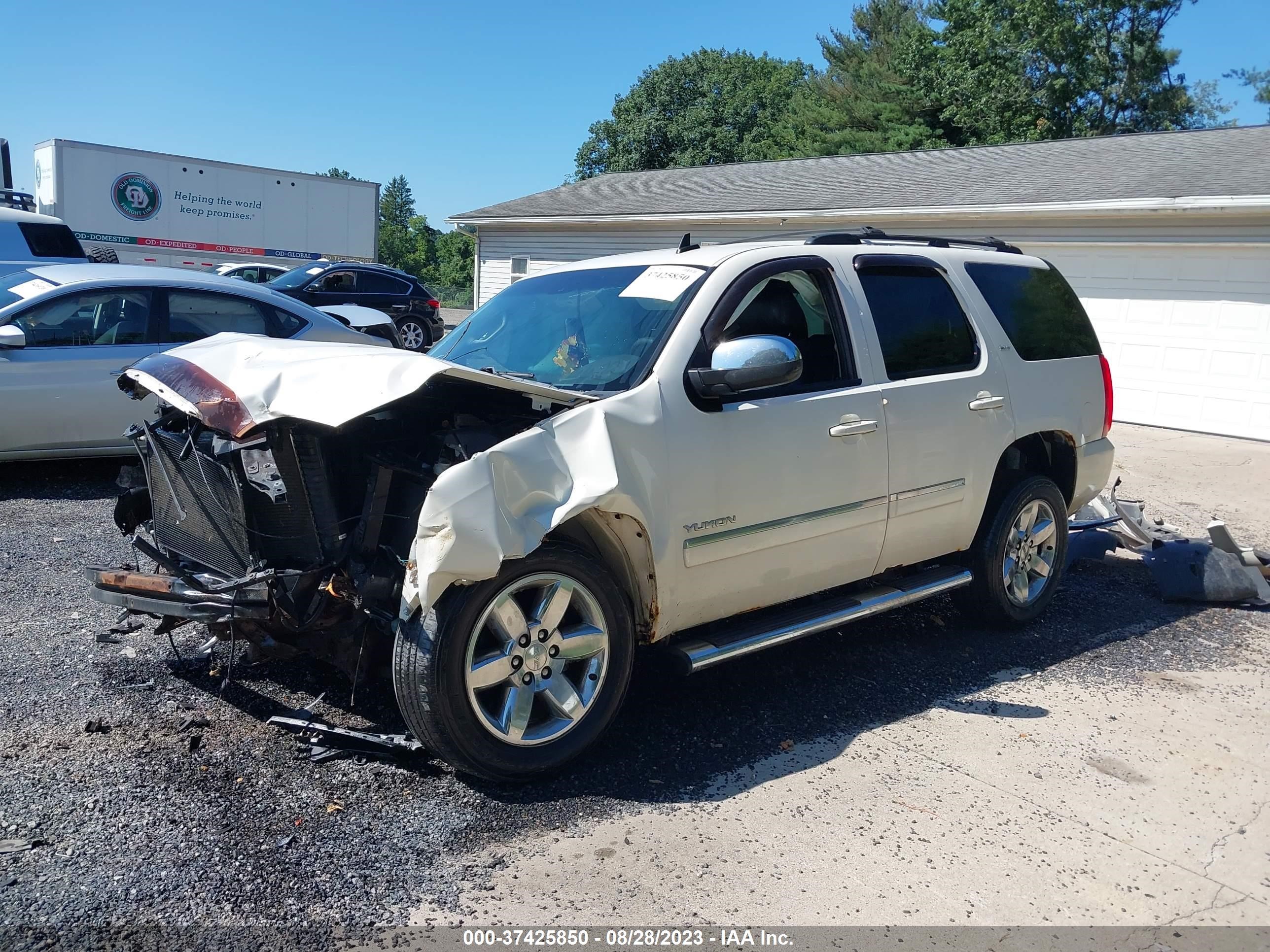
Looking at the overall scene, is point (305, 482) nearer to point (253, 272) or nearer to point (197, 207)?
point (253, 272)

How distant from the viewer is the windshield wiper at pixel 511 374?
421 cm

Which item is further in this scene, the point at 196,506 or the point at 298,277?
the point at 298,277

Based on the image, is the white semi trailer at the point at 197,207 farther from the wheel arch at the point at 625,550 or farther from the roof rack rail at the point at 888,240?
the wheel arch at the point at 625,550

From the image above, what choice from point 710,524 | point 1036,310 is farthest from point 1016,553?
point 710,524

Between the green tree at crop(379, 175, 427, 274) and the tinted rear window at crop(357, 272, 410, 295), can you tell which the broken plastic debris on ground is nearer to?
the tinted rear window at crop(357, 272, 410, 295)

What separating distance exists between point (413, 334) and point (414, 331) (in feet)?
0.24

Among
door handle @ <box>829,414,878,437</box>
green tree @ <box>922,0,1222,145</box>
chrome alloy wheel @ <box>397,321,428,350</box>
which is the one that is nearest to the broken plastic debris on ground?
door handle @ <box>829,414,878,437</box>

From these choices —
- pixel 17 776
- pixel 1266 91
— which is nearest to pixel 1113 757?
pixel 17 776

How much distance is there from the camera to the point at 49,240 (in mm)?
11953

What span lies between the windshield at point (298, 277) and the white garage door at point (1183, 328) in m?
12.9

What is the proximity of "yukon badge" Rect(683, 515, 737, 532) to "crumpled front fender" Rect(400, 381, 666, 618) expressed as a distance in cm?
18

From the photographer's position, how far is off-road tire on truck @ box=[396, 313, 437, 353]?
20.2 meters

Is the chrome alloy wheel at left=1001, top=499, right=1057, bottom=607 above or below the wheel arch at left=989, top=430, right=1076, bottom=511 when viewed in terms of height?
below

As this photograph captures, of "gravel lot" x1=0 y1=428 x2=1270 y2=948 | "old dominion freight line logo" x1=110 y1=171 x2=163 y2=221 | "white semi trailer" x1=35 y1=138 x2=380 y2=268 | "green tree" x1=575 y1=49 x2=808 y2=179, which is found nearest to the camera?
"gravel lot" x1=0 y1=428 x2=1270 y2=948
